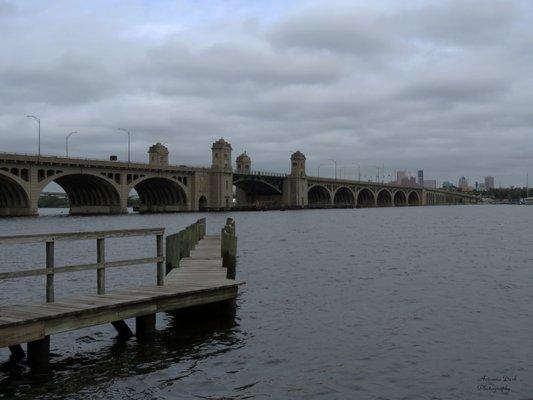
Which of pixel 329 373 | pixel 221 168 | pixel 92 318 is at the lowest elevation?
pixel 329 373

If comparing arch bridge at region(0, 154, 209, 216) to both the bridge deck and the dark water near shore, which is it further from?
the bridge deck

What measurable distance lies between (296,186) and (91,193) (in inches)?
2922

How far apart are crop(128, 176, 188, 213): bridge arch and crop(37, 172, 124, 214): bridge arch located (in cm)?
1283

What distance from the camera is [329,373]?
12234 millimetres

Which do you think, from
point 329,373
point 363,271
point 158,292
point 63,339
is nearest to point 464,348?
point 329,373

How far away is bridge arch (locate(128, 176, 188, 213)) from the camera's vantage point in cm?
14525

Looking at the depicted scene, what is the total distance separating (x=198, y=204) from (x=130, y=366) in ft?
456

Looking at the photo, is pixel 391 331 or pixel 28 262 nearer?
pixel 391 331

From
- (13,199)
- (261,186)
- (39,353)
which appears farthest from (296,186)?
(39,353)

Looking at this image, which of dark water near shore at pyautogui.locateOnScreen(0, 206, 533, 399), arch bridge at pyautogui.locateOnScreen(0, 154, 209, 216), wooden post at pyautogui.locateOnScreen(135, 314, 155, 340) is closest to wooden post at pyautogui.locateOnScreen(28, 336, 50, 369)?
dark water near shore at pyautogui.locateOnScreen(0, 206, 533, 399)

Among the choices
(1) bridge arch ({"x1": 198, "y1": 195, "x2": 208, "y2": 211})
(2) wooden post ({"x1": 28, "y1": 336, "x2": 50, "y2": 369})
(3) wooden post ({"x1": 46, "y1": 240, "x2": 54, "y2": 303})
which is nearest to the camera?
(2) wooden post ({"x1": 28, "y1": 336, "x2": 50, "y2": 369})

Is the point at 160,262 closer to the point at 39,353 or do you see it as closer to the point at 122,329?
the point at 122,329

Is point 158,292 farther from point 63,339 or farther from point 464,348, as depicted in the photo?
point 464,348

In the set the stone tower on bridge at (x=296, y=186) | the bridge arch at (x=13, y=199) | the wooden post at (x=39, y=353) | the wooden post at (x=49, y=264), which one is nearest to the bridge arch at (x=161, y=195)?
the bridge arch at (x=13, y=199)
